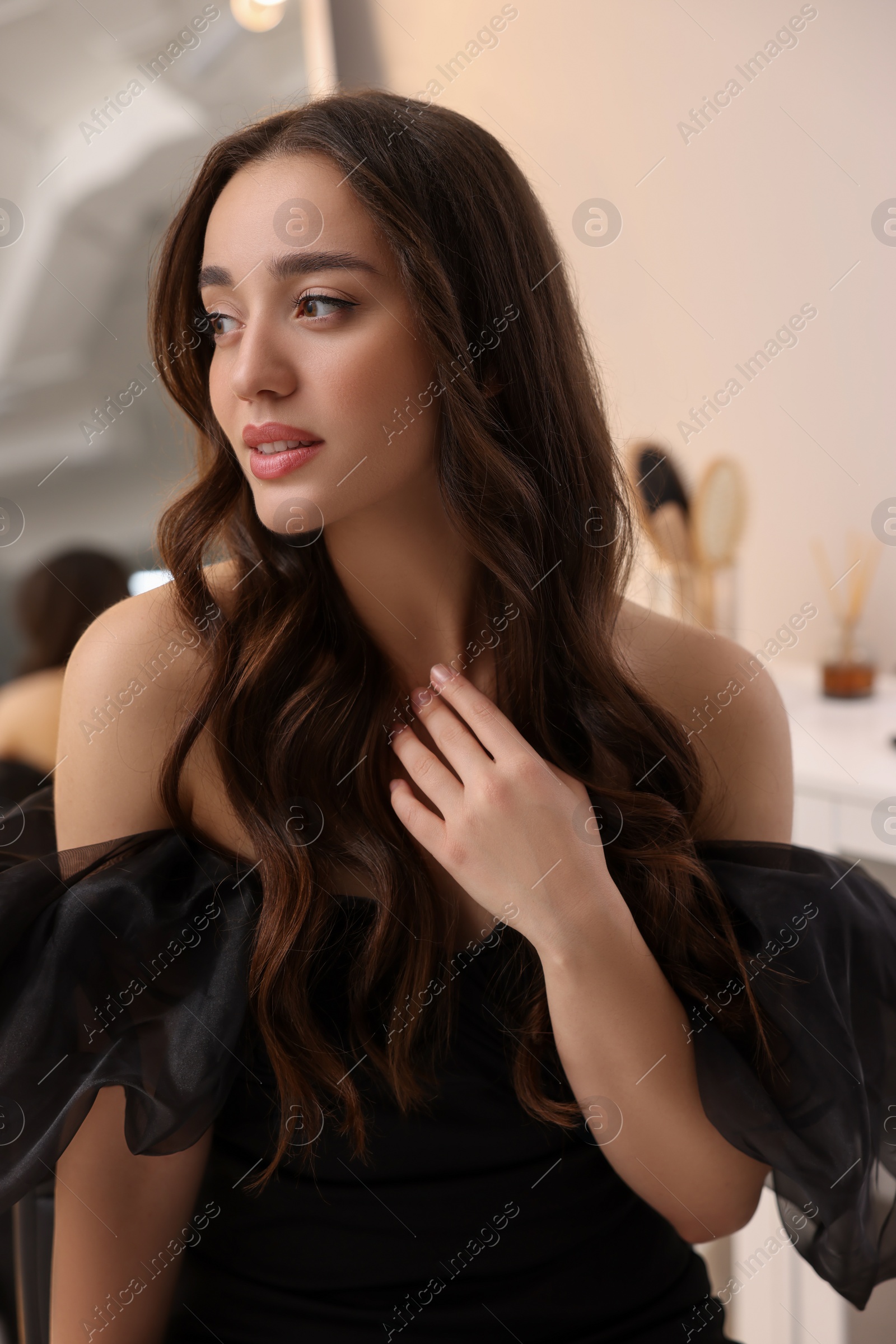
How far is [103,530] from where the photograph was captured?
1.83 metres

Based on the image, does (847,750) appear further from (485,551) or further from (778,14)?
(778,14)

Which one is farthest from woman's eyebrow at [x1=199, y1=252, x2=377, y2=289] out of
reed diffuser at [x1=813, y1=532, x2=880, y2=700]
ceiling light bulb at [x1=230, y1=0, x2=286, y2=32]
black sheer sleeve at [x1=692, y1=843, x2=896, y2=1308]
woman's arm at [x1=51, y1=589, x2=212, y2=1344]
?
ceiling light bulb at [x1=230, y1=0, x2=286, y2=32]

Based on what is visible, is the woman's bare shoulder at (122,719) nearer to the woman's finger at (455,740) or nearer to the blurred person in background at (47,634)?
the woman's finger at (455,740)

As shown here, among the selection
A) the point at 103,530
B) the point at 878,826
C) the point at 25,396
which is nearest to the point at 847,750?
the point at 878,826

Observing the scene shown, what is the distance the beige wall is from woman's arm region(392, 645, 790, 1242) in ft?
3.79

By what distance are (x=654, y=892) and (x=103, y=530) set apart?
143cm

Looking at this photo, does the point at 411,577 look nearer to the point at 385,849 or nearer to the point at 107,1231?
the point at 385,849

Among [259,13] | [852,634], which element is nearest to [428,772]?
[852,634]

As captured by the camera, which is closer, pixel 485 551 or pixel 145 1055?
pixel 145 1055

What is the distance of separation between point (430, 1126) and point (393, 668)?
37cm

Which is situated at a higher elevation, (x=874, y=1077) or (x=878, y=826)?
(x=874, y=1077)

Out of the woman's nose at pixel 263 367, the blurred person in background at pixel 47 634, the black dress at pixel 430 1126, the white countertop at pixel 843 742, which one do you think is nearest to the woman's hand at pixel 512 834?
the black dress at pixel 430 1126

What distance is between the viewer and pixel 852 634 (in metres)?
1.60

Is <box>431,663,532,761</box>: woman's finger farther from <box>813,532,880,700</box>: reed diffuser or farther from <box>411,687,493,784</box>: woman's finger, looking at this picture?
<box>813,532,880,700</box>: reed diffuser
